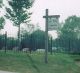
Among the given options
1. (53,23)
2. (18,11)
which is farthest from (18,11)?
(53,23)

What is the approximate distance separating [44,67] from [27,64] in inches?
43.6

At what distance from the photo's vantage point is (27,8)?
56281mm

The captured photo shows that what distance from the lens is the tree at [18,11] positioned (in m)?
55.5

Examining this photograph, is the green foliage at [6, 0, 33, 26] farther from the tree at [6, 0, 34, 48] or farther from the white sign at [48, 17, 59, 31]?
the white sign at [48, 17, 59, 31]

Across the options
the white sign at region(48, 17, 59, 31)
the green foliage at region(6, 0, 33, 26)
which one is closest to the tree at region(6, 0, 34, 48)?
the green foliage at region(6, 0, 33, 26)

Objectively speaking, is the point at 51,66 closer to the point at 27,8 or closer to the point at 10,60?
the point at 10,60

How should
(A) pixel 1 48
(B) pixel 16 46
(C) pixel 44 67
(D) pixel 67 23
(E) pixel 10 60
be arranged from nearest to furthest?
(C) pixel 44 67
(E) pixel 10 60
(A) pixel 1 48
(B) pixel 16 46
(D) pixel 67 23

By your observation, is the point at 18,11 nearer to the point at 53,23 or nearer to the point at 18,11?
the point at 18,11

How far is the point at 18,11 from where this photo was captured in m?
57.0

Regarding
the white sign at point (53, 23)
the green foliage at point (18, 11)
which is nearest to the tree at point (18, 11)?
the green foliage at point (18, 11)

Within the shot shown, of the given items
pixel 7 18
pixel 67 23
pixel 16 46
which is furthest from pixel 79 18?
pixel 16 46

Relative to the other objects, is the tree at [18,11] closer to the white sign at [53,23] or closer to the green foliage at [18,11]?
the green foliage at [18,11]

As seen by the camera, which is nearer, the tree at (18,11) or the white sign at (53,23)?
the white sign at (53,23)

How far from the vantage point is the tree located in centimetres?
5550
